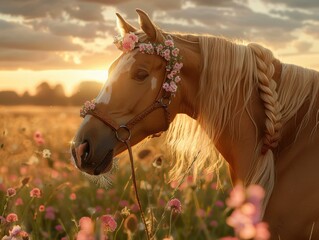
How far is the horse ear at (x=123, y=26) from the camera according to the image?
471 cm

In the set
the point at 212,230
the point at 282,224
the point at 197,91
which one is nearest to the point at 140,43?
the point at 197,91

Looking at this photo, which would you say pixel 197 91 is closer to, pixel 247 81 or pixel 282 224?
pixel 247 81

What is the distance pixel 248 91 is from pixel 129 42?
946 millimetres

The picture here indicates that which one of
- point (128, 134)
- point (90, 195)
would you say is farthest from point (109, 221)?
point (90, 195)

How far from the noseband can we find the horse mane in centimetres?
21

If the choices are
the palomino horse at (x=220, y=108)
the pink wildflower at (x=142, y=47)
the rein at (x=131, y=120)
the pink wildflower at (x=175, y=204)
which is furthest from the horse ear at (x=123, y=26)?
the pink wildflower at (x=175, y=204)

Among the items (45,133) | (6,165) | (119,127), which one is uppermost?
(119,127)

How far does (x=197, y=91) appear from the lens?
14.9 ft

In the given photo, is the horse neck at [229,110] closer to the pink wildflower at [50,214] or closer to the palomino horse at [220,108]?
the palomino horse at [220,108]

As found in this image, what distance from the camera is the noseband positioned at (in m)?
4.39

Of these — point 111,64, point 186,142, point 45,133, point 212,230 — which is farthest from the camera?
point 45,133

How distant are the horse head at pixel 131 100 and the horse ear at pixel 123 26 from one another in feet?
0.65

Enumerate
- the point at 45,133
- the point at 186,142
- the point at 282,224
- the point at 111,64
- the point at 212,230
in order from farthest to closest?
the point at 45,133 → the point at 212,230 → the point at 186,142 → the point at 111,64 → the point at 282,224

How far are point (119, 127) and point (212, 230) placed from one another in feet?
9.32
